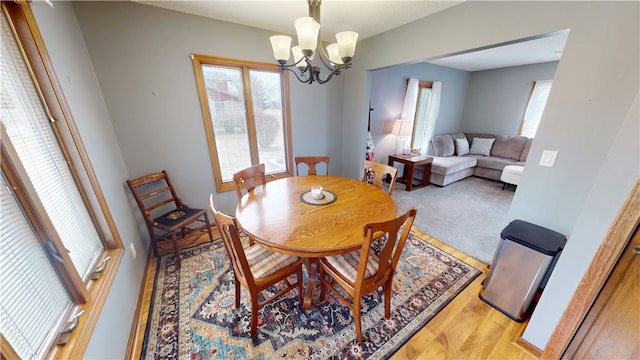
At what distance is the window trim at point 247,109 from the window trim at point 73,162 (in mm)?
1144

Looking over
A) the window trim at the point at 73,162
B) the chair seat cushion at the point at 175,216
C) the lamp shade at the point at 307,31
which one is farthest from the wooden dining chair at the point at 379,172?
the window trim at the point at 73,162

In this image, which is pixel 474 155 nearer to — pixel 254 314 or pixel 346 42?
pixel 346 42

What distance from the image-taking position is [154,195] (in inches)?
85.3

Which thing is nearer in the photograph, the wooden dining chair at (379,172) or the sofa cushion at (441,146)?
the wooden dining chair at (379,172)

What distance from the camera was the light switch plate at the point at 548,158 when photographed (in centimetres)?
148

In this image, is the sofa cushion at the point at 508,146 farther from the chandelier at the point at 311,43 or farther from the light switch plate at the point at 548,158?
the chandelier at the point at 311,43

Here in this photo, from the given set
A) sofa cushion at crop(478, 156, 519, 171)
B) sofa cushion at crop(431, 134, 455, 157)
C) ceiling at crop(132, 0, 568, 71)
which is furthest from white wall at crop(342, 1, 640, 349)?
sofa cushion at crop(478, 156, 519, 171)

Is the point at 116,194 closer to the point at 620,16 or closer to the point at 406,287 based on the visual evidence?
the point at 406,287

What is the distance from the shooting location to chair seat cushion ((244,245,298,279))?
1362 mm

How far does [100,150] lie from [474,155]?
20.3 ft

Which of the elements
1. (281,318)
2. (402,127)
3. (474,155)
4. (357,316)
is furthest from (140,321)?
(474,155)

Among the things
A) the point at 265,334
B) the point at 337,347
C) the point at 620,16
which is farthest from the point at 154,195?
the point at 620,16

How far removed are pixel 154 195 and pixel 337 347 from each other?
2.23 metres

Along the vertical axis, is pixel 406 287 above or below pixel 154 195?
below
